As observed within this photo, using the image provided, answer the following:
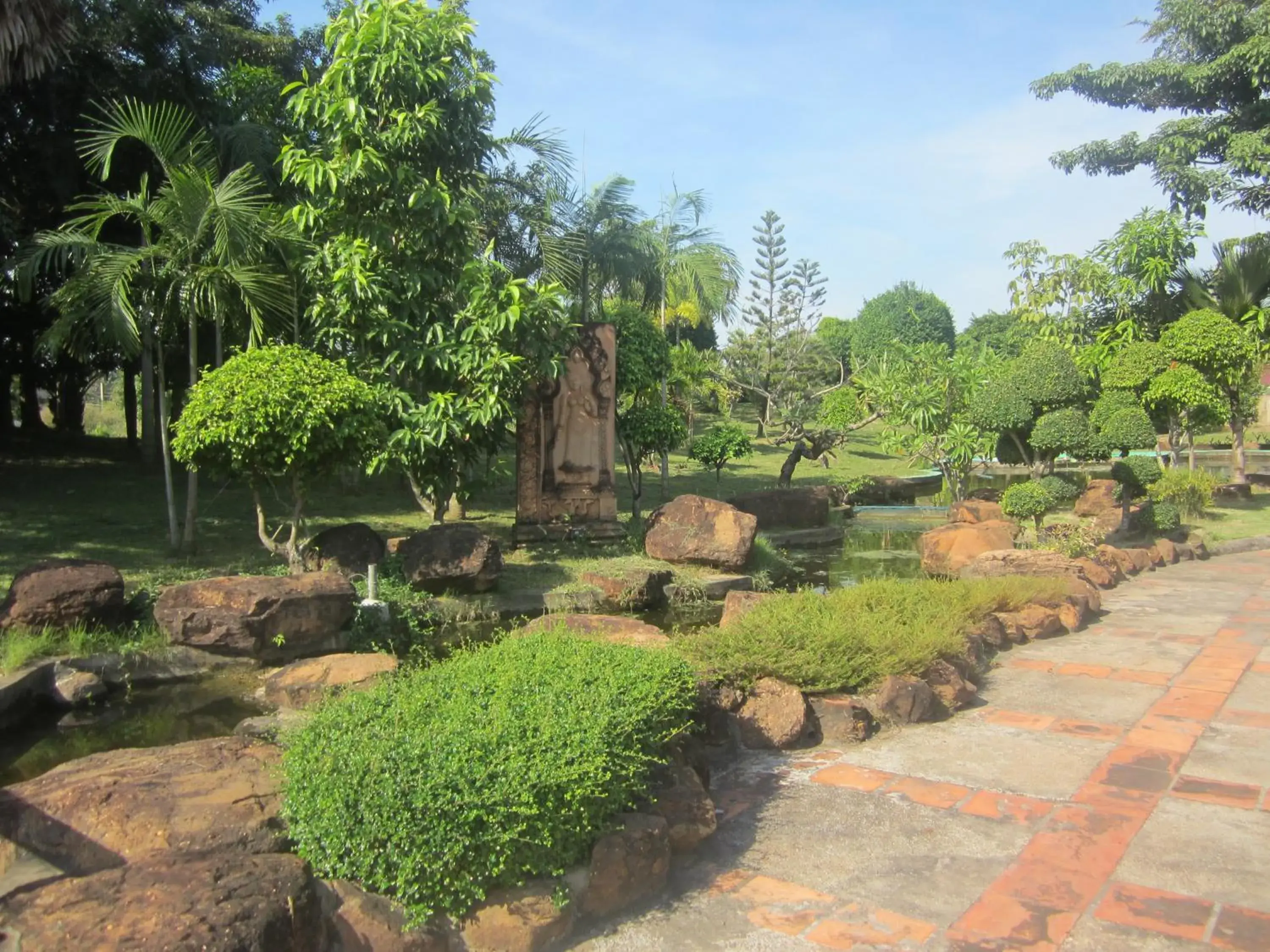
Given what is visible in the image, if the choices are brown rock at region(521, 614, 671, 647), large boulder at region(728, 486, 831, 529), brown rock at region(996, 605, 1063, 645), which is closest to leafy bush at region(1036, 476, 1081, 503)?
large boulder at region(728, 486, 831, 529)

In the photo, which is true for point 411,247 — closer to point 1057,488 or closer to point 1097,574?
point 1097,574

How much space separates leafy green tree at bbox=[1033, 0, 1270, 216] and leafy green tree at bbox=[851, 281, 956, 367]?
21.0 metres

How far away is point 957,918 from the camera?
11.7 ft

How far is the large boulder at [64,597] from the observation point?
7.46 metres

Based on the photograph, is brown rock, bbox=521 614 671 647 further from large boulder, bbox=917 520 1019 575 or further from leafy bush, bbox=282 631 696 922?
large boulder, bbox=917 520 1019 575

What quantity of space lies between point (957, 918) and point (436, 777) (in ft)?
5.87

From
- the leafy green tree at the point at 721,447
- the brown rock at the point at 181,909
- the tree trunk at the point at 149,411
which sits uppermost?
the tree trunk at the point at 149,411

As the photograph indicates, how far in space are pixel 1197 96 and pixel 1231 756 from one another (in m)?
19.5

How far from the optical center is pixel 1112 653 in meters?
7.60

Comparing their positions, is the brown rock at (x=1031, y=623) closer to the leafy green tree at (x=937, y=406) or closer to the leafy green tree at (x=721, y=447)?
the leafy green tree at (x=937, y=406)

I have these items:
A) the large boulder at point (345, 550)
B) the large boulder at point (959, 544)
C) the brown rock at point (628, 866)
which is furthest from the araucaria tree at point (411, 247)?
the brown rock at point (628, 866)

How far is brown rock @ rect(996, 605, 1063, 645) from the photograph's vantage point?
7895 mm

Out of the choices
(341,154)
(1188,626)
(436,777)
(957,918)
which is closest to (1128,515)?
(1188,626)

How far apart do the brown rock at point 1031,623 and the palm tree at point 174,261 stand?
720 centimetres
